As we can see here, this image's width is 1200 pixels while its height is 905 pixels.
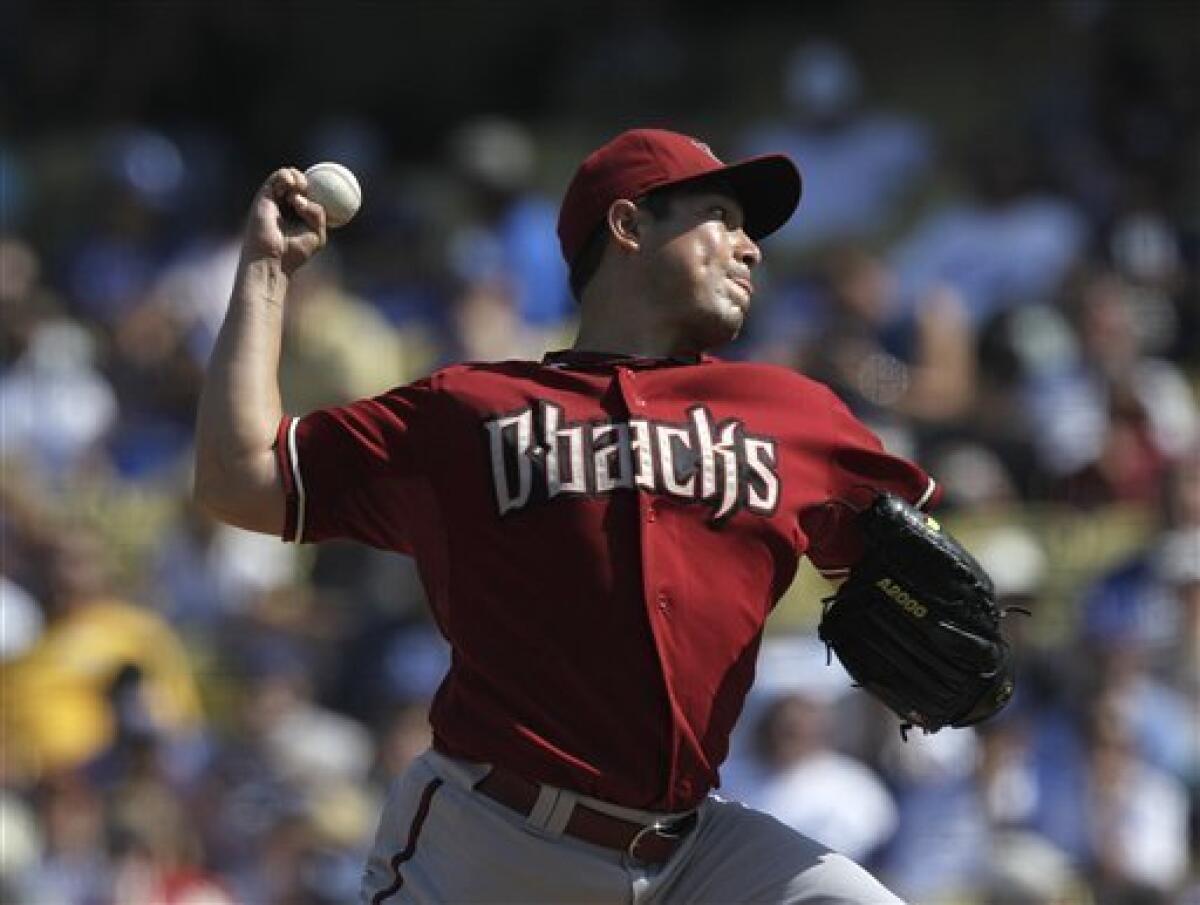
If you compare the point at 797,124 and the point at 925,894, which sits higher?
the point at 797,124

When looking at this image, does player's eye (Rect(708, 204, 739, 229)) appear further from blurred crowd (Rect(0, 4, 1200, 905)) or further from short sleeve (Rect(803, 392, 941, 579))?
blurred crowd (Rect(0, 4, 1200, 905))

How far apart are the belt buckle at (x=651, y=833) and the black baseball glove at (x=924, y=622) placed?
1.45 ft

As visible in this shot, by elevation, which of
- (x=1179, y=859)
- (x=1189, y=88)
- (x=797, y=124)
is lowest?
(x=1179, y=859)

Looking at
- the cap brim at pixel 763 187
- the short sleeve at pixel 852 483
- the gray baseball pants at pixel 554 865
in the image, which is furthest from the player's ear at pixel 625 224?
the gray baseball pants at pixel 554 865

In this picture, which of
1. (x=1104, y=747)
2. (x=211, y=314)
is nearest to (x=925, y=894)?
(x=1104, y=747)

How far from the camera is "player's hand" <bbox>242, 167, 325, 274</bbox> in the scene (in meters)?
4.16

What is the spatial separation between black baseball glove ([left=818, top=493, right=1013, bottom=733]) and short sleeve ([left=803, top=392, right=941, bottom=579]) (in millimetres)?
39

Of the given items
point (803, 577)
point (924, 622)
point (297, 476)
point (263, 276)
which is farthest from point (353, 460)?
point (803, 577)

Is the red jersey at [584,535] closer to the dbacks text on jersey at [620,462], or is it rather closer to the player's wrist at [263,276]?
the dbacks text on jersey at [620,462]

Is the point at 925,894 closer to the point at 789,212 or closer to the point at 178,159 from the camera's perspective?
the point at 789,212

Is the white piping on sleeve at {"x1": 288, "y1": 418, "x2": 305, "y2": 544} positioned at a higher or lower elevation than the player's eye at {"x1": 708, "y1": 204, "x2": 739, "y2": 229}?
lower

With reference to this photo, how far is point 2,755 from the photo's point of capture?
28.6 feet

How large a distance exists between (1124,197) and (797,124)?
161 cm

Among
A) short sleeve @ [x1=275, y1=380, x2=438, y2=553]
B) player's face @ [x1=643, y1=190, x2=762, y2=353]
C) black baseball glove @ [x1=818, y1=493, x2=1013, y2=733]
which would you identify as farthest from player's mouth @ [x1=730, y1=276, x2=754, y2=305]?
short sleeve @ [x1=275, y1=380, x2=438, y2=553]
